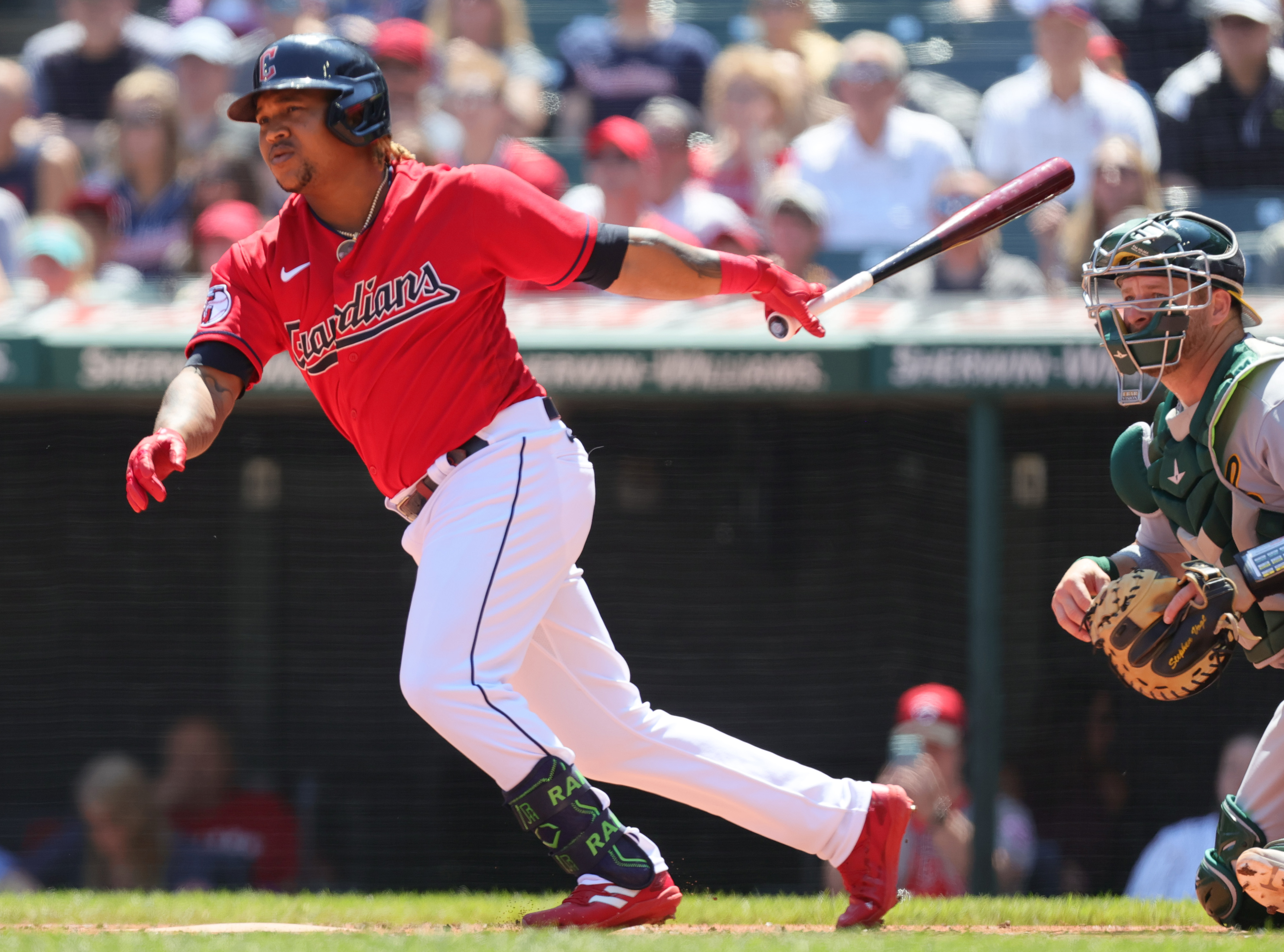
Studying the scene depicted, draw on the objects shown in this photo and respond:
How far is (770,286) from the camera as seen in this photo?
10.9ft

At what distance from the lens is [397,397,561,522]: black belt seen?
125 inches

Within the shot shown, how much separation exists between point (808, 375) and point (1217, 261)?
225cm

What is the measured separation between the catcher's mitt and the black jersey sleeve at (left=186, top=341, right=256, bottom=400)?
178cm

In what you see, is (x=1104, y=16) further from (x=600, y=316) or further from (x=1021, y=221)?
(x=600, y=316)

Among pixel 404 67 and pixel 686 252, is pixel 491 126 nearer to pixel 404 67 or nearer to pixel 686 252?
pixel 404 67

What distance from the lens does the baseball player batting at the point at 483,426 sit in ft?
10.1

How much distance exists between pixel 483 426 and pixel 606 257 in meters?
0.41

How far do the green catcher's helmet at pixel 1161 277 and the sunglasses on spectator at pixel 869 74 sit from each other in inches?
149

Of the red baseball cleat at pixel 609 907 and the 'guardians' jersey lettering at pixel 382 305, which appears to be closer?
the red baseball cleat at pixel 609 907

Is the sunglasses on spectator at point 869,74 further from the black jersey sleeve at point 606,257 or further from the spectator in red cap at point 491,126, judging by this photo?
the black jersey sleeve at point 606,257

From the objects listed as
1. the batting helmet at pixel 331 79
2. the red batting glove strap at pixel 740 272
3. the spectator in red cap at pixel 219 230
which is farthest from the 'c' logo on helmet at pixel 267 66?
the spectator in red cap at pixel 219 230

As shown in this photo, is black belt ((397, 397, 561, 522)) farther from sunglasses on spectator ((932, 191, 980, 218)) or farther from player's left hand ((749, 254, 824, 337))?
sunglasses on spectator ((932, 191, 980, 218))

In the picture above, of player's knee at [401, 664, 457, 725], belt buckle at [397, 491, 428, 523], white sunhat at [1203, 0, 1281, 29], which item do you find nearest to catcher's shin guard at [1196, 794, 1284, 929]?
player's knee at [401, 664, 457, 725]

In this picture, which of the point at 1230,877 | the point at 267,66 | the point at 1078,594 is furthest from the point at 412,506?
the point at 1230,877
